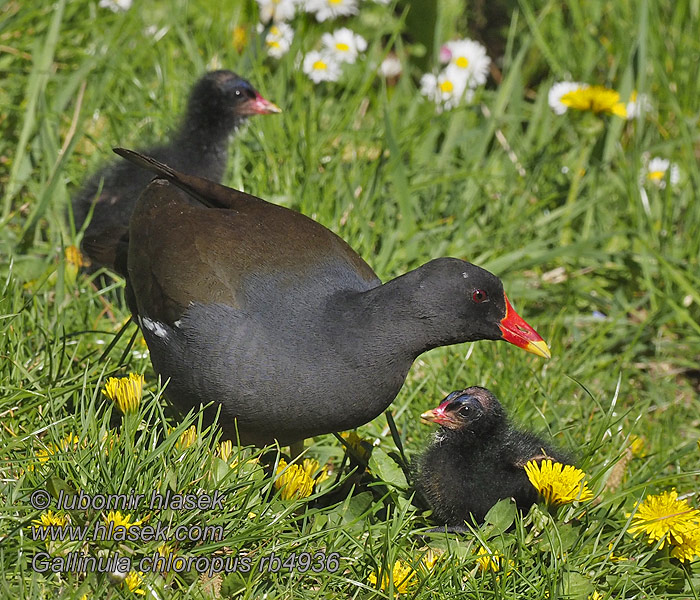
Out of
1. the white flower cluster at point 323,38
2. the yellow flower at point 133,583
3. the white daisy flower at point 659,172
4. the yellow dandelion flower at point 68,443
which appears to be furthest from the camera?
the white flower cluster at point 323,38

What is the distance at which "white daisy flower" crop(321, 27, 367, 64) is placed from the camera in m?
5.34

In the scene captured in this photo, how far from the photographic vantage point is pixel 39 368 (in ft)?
10.5

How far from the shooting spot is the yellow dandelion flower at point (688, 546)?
2717mm

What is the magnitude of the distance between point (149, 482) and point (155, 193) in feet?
3.74

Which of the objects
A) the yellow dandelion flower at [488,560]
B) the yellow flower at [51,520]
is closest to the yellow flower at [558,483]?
the yellow dandelion flower at [488,560]

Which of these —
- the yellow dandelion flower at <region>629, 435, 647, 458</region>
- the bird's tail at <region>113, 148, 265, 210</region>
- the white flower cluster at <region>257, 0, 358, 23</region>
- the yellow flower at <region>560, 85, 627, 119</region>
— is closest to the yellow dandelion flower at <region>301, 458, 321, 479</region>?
the bird's tail at <region>113, 148, 265, 210</region>

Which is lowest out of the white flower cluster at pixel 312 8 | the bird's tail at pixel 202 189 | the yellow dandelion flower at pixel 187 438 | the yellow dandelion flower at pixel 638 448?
the yellow dandelion flower at pixel 638 448

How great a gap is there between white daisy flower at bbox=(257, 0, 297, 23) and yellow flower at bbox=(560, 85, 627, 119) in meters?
1.62

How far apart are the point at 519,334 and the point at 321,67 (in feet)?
8.45

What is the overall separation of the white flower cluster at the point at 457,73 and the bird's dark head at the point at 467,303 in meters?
2.51

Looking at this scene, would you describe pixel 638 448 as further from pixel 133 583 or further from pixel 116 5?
pixel 116 5

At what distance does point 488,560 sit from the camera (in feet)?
8.64

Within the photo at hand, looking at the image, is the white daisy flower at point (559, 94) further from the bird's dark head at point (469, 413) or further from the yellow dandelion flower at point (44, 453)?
the yellow dandelion flower at point (44, 453)

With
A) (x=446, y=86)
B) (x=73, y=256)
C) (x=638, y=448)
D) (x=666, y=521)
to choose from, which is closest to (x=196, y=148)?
(x=73, y=256)
